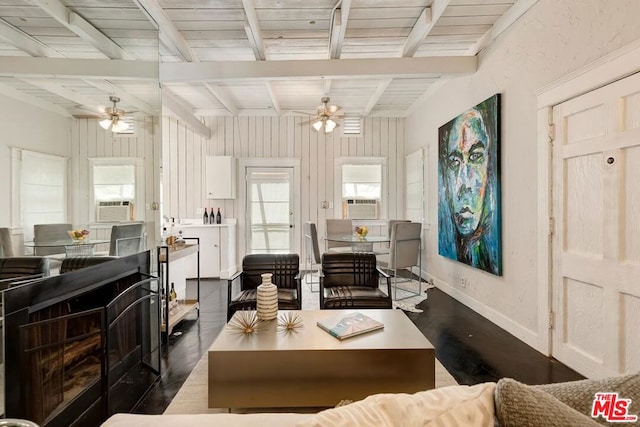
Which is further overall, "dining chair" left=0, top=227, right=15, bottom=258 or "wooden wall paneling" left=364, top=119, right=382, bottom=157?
"wooden wall paneling" left=364, top=119, right=382, bottom=157

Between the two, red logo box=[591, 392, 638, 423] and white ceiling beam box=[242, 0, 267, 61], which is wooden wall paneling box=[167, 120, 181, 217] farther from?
red logo box=[591, 392, 638, 423]

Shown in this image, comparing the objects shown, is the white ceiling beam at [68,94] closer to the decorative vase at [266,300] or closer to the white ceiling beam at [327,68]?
the decorative vase at [266,300]

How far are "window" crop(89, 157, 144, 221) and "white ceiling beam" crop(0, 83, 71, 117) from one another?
0.99 feet

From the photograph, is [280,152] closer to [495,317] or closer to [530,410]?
[495,317]

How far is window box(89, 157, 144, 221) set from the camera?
1.92 m

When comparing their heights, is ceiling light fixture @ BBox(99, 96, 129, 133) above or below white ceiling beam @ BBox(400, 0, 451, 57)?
below

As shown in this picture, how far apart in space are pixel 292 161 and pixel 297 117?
90 centimetres

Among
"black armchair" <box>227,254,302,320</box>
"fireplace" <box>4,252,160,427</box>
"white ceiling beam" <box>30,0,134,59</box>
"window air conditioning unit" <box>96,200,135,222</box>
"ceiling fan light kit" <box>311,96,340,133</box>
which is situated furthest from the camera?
"ceiling fan light kit" <box>311,96,340,133</box>

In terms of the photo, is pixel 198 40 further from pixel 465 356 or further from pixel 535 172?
pixel 465 356

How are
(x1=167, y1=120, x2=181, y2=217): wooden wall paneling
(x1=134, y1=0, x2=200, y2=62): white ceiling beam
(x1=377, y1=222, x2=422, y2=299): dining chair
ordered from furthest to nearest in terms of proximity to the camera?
(x1=167, y1=120, x2=181, y2=217): wooden wall paneling < (x1=377, y1=222, x2=422, y2=299): dining chair < (x1=134, y1=0, x2=200, y2=62): white ceiling beam

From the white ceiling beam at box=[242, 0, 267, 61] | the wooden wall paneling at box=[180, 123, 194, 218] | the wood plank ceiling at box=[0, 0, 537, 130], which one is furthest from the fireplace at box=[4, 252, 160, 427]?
the wooden wall paneling at box=[180, 123, 194, 218]

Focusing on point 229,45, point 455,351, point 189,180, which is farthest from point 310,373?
point 189,180

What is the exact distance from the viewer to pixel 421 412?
0.76 meters

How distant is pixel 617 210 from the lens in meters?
2.13
